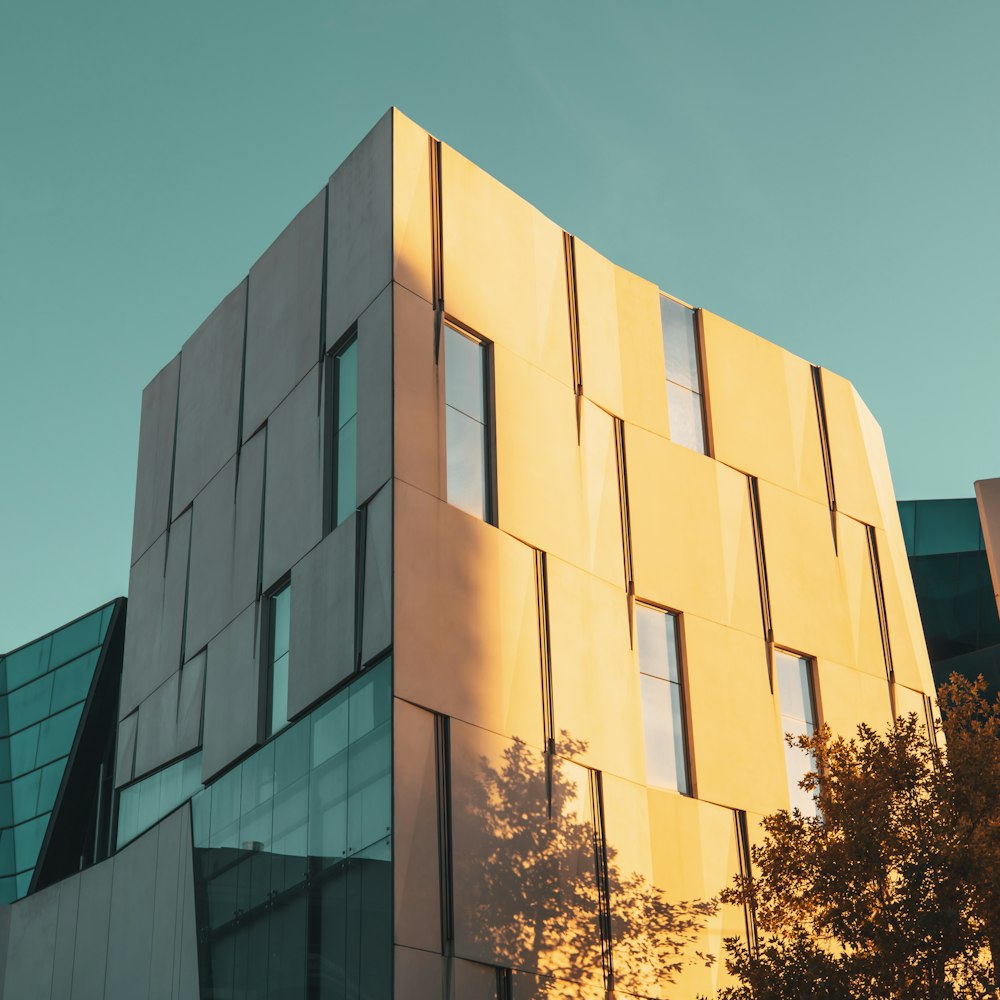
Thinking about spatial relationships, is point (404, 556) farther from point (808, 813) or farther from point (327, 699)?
point (808, 813)

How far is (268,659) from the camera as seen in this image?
90.1 ft

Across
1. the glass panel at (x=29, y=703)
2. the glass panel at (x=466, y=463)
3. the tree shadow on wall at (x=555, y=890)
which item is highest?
the glass panel at (x=29, y=703)

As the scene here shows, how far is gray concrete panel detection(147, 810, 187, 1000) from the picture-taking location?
1078 inches

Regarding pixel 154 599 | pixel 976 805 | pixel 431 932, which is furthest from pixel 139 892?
pixel 976 805

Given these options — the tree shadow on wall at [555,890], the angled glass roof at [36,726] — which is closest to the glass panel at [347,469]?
the tree shadow on wall at [555,890]

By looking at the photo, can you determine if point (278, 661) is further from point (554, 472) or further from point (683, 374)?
point (683, 374)

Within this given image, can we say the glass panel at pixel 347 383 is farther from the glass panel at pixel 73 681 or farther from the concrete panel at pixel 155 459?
the glass panel at pixel 73 681

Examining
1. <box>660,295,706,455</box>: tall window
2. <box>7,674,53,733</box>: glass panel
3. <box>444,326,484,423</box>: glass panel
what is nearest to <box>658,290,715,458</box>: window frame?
<box>660,295,706,455</box>: tall window

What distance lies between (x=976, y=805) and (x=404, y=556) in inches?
389

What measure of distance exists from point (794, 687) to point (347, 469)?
37.0 feet

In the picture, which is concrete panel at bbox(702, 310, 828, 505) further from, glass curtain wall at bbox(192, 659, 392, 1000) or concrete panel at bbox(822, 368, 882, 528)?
glass curtain wall at bbox(192, 659, 392, 1000)

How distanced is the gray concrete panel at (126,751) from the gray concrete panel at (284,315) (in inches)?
296

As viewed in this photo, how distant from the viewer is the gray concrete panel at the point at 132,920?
28.5 m

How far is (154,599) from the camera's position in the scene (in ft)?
110
